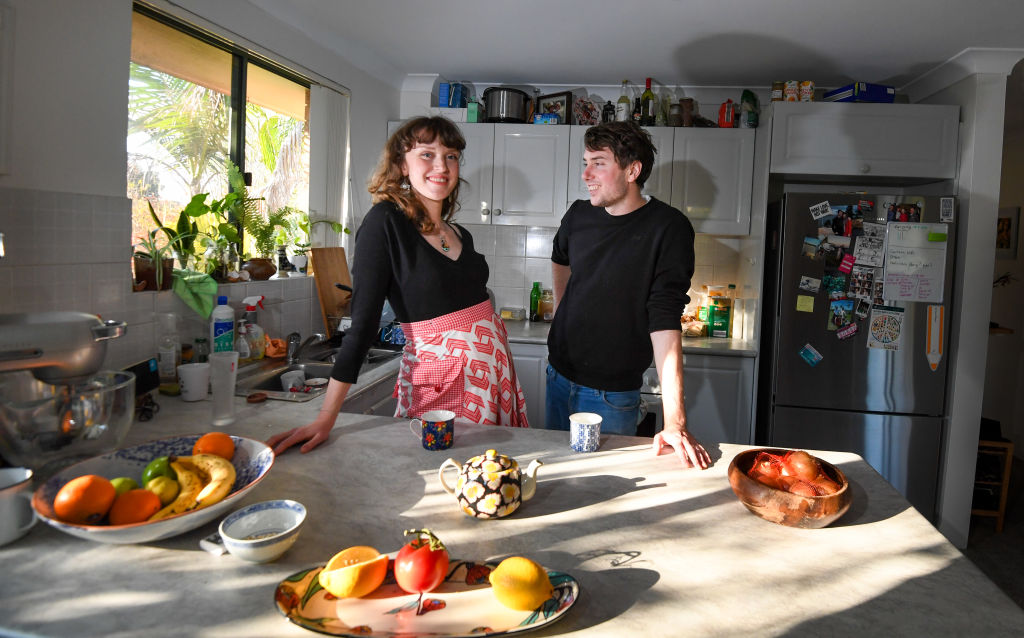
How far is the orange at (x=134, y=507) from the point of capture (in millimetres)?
988

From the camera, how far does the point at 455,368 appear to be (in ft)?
5.72

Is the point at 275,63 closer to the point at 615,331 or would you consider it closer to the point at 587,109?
the point at 587,109

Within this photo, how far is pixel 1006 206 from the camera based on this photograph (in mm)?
4797

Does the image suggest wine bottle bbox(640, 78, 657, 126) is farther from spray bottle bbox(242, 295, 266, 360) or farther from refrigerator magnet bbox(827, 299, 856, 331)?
spray bottle bbox(242, 295, 266, 360)

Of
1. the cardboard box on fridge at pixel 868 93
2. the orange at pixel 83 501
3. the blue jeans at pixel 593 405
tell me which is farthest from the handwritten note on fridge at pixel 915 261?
the orange at pixel 83 501

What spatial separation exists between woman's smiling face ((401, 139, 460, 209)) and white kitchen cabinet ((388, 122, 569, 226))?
6.32 feet

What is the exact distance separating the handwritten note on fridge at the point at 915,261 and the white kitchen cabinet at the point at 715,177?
686 mm

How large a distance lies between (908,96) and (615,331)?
2.64 meters

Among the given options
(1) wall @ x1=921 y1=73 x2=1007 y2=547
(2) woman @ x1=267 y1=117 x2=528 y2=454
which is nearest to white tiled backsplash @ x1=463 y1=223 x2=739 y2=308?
(1) wall @ x1=921 y1=73 x2=1007 y2=547

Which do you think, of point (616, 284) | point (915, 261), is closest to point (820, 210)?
point (915, 261)

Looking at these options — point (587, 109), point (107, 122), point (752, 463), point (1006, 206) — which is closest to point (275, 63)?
point (107, 122)

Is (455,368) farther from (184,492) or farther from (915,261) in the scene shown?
(915,261)

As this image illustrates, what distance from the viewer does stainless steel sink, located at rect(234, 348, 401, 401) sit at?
196cm

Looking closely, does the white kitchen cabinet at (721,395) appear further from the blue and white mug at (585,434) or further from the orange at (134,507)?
the orange at (134,507)
